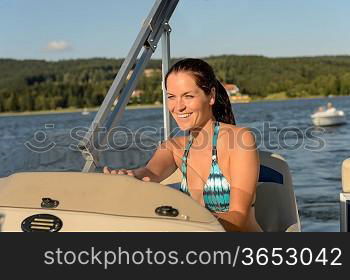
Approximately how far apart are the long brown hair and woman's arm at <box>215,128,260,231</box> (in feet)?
0.65

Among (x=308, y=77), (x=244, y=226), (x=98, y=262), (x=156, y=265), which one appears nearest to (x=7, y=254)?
(x=98, y=262)

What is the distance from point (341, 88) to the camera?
1806 inches

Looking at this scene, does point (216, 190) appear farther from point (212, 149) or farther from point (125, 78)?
point (125, 78)

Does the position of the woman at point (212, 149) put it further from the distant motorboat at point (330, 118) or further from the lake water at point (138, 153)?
the distant motorboat at point (330, 118)

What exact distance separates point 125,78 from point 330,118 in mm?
26421

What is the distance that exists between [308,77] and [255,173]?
39536mm

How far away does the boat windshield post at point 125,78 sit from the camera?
7.02 feet

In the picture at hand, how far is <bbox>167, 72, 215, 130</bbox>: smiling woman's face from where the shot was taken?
203cm

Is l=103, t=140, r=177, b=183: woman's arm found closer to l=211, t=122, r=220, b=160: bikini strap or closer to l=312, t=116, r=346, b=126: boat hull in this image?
l=211, t=122, r=220, b=160: bikini strap

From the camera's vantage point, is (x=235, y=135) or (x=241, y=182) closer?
(x=241, y=182)

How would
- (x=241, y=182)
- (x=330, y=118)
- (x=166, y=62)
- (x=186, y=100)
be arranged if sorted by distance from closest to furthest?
(x=241, y=182)
(x=186, y=100)
(x=166, y=62)
(x=330, y=118)

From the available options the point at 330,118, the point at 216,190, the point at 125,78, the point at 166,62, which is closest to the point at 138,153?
the point at 125,78

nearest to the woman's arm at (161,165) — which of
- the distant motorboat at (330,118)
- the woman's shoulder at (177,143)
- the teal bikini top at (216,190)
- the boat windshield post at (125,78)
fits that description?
the woman's shoulder at (177,143)

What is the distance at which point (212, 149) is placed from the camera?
A: 6.80ft
